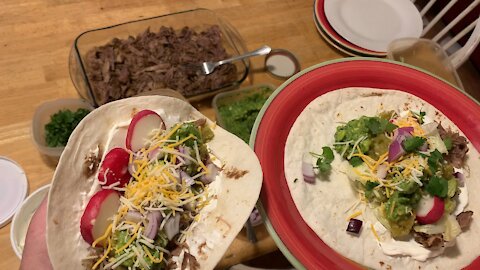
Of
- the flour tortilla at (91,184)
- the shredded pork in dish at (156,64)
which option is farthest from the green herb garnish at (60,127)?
the flour tortilla at (91,184)

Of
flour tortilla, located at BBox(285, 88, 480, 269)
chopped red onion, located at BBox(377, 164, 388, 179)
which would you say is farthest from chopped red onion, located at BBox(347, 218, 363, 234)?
chopped red onion, located at BBox(377, 164, 388, 179)

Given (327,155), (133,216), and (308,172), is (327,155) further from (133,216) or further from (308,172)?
(133,216)

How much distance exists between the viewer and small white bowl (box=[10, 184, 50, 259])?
4.38 feet

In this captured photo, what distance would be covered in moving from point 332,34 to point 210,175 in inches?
42.4

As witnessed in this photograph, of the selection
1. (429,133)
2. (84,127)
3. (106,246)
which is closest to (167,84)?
(84,127)

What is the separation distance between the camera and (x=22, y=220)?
138 cm

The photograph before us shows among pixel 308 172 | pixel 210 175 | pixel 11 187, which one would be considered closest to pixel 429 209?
pixel 308 172

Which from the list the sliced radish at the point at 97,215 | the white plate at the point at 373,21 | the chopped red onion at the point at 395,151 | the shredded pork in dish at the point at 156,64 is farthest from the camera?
the white plate at the point at 373,21

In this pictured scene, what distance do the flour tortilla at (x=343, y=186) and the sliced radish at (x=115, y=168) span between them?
50cm

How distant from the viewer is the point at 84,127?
1.11 metres

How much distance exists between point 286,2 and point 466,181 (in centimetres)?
121

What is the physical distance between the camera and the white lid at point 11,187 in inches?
54.9

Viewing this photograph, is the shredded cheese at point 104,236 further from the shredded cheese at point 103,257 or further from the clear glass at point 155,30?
the clear glass at point 155,30

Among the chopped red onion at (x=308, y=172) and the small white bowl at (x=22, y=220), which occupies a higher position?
the chopped red onion at (x=308, y=172)
